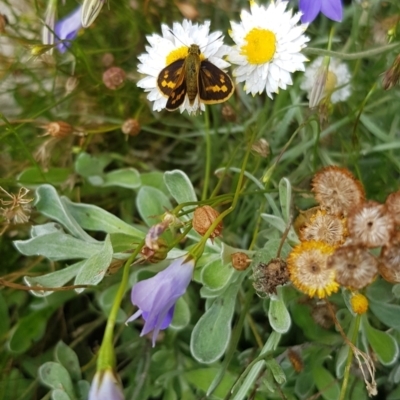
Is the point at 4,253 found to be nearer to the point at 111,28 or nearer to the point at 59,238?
the point at 59,238

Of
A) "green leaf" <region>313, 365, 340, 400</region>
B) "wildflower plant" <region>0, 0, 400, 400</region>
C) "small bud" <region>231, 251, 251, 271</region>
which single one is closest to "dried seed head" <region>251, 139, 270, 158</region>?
"wildflower plant" <region>0, 0, 400, 400</region>

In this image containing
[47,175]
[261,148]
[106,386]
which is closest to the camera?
[106,386]

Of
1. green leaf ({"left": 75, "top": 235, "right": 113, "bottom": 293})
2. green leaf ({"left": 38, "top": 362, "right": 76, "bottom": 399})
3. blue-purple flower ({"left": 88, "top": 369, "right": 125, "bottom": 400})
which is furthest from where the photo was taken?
green leaf ({"left": 38, "top": 362, "right": 76, "bottom": 399})

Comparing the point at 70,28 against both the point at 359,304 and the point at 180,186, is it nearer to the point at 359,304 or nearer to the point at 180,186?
the point at 180,186

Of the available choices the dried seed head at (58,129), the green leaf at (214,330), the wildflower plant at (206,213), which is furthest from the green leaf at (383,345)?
the dried seed head at (58,129)

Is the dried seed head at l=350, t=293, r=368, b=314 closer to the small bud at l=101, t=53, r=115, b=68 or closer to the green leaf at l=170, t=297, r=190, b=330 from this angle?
the green leaf at l=170, t=297, r=190, b=330

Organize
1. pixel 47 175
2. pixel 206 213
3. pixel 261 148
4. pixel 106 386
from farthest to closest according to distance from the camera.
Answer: pixel 47 175, pixel 261 148, pixel 206 213, pixel 106 386

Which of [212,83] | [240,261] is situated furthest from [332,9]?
[240,261]
